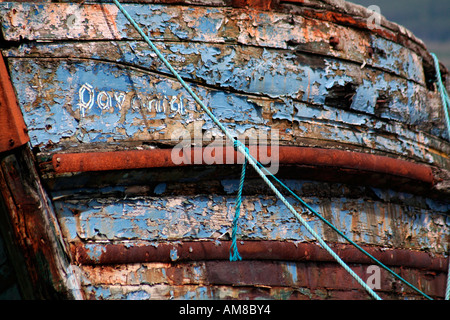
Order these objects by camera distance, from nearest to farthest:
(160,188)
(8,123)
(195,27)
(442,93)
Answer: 1. (8,123)
2. (160,188)
3. (195,27)
4. (442,93)

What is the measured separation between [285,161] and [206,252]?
0.60 metres

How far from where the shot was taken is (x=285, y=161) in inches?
104

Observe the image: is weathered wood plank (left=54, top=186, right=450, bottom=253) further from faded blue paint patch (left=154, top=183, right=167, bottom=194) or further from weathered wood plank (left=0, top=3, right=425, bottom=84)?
weathered wood plank (left=0, top=3, right=425, bottom=84)

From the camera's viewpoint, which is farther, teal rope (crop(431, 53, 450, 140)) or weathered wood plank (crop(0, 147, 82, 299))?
teal rope (crop(431, 53, 450, 140))

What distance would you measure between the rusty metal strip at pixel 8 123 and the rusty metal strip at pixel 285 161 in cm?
18

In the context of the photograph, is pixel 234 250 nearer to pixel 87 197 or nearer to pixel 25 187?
pixel 87 197

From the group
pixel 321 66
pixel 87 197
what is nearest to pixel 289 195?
pixel 321 66

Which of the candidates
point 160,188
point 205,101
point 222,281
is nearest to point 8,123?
point 160,188

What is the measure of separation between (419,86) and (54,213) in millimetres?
2433

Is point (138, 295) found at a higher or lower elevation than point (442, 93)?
lower

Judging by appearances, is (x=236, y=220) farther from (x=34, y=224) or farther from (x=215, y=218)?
(x=34, y=224)

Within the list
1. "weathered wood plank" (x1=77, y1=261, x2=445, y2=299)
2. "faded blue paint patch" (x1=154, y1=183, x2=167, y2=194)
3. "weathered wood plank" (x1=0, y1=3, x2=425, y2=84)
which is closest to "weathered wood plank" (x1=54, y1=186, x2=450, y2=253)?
"faded blue paint patch" (x1=154, y1=183, x2=167, y2=194)

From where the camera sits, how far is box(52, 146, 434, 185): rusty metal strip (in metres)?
2.41

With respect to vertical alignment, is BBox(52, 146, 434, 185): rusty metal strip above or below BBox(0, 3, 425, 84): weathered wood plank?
below
